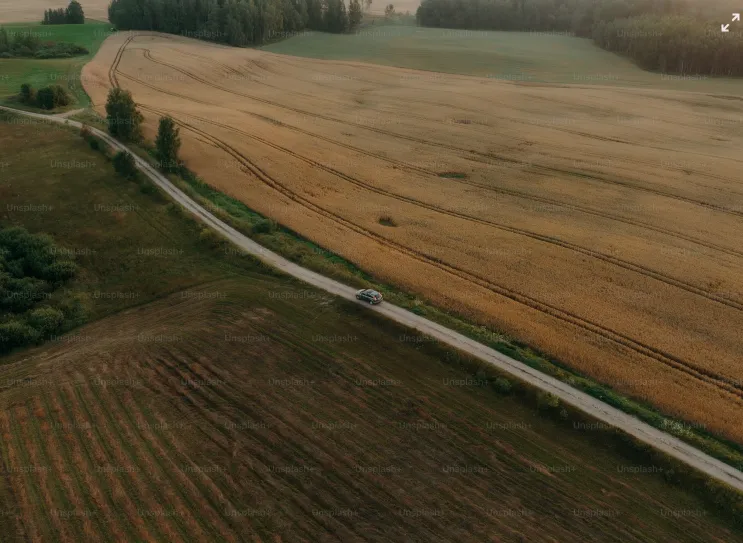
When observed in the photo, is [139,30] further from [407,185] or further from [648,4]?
[648,4]

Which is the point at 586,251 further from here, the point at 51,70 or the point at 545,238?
the point at 51,70

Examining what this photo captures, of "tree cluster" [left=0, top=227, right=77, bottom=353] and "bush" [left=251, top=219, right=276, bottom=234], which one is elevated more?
"bush" [left=251, top=219, right=276, bottom=234]

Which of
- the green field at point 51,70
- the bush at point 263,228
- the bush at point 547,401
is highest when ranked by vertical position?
the green field at point 51,70

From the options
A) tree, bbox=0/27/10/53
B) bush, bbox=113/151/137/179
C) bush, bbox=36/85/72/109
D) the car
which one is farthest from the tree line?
the car

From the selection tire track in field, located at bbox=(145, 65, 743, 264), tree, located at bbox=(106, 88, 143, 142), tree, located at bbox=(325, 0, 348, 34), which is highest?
tree, located at bbox=(325, 0, 348, 34)

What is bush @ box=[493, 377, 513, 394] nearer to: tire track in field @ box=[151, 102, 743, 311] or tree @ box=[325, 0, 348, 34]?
tire track in field @ box=[151, 102, 743, 311]

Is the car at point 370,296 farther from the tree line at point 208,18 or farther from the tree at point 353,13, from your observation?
the tree at point 353,13

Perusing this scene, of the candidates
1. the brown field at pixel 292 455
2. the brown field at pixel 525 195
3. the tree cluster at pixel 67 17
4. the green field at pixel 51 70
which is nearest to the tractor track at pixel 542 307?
the brown field at pixel 525 195

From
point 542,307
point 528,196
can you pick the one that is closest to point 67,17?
point 528,196
